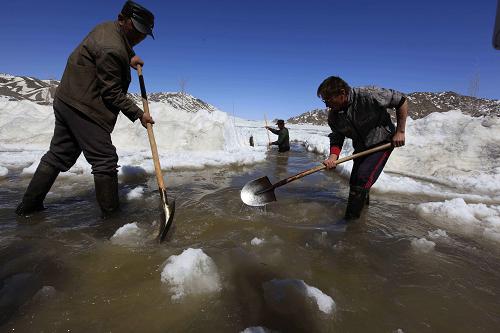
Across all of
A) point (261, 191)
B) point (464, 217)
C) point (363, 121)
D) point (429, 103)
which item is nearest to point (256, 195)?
point (261, 191)

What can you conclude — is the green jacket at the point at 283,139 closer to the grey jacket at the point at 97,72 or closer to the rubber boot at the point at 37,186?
the grey jacket at the point at 97,72

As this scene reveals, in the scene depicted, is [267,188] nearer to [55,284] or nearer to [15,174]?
[55,284]

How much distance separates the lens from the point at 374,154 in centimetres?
311

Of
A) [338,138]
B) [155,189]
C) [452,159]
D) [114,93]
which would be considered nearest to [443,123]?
[452,159]

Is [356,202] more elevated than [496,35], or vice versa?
[496,35]

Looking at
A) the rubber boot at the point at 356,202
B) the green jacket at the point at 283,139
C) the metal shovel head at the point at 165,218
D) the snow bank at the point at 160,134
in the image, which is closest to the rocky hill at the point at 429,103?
the green jacket at the point at 283,139

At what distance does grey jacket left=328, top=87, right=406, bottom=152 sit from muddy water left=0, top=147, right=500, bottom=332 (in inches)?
34.7

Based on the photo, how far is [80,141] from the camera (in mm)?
2580

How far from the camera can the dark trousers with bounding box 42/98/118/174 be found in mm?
2549

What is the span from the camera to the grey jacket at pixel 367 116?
2900 mm

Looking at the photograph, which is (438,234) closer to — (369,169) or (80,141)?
(369,169)

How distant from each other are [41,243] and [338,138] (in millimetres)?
3074

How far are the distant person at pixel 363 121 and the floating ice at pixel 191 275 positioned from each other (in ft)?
5.95

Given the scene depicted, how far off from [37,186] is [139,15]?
1800 millimetres
